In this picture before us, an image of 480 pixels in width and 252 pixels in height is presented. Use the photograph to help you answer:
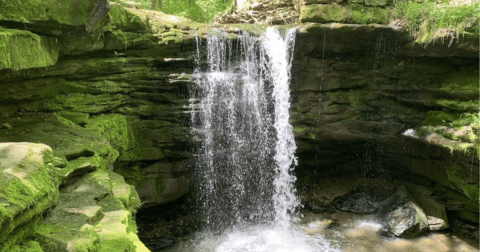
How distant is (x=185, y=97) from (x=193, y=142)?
121 centimetres

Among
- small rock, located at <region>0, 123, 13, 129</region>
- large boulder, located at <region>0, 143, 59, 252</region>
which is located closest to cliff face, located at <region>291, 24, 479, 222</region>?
small rock, located at <region>0, 123, 13, 129</region>

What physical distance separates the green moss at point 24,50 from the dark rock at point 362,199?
8.35m

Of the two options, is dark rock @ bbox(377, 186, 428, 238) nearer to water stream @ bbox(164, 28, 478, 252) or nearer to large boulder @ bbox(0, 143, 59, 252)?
water stream @ bbox(164, 28, 478, 252)

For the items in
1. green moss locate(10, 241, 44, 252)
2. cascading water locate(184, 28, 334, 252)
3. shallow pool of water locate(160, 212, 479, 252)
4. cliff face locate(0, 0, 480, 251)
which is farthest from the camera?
cascading water locate(184, 28, 334, 252)

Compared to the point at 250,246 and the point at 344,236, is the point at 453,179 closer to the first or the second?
the point at 344,236

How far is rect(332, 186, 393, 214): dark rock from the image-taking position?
9.95 m

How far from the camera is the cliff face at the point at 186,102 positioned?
6129 millimetres

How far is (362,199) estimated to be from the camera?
10219 mm

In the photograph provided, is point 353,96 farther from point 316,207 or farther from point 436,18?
point 316,207

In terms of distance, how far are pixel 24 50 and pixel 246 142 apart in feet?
20.0

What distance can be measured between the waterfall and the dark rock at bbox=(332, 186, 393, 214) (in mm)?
1381

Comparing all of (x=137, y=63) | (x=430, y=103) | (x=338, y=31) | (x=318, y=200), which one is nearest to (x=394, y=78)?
(x=430, y=103)

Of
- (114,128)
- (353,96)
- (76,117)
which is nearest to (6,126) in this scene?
(76,117)

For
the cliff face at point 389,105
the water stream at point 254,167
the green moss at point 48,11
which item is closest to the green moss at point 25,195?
the green moss at point 48,11
